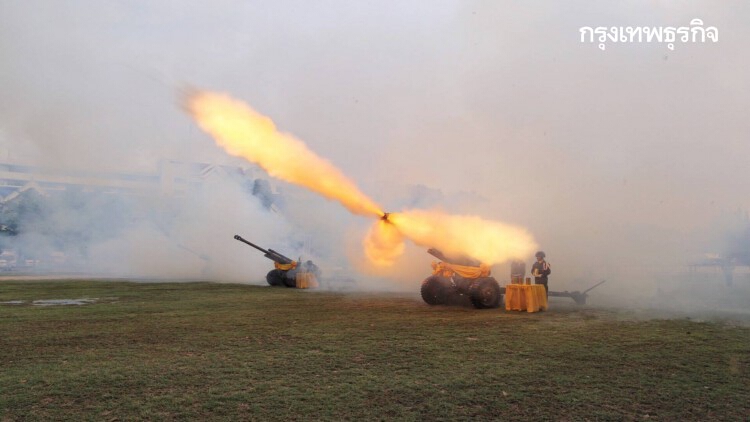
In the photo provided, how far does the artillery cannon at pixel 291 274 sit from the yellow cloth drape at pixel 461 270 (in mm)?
9121

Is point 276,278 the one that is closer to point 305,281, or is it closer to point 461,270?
point 305,281

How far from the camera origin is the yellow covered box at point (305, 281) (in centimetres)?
2291

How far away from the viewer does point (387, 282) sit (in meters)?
23.3

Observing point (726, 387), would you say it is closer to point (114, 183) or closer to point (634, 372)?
point (634, 372)

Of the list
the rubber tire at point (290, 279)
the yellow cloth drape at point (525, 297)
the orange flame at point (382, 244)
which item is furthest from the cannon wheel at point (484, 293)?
the rubber tire at point (290, 279)

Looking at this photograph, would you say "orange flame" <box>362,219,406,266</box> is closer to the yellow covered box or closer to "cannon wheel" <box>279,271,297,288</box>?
the yellow covered box

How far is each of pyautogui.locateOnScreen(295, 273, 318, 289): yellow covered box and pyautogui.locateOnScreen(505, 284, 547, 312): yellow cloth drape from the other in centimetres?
1110

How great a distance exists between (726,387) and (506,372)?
8.20 feet

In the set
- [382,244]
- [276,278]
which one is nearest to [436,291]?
[382,244]

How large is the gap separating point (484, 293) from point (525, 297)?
100cm

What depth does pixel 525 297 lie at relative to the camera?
44.6 feet

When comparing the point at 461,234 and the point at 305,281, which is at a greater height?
the point at 461,234

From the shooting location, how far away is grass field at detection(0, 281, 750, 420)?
18.5 ft

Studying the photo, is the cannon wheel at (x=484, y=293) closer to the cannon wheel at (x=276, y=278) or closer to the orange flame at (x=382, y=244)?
the orange flame at (x=382, y=244)
